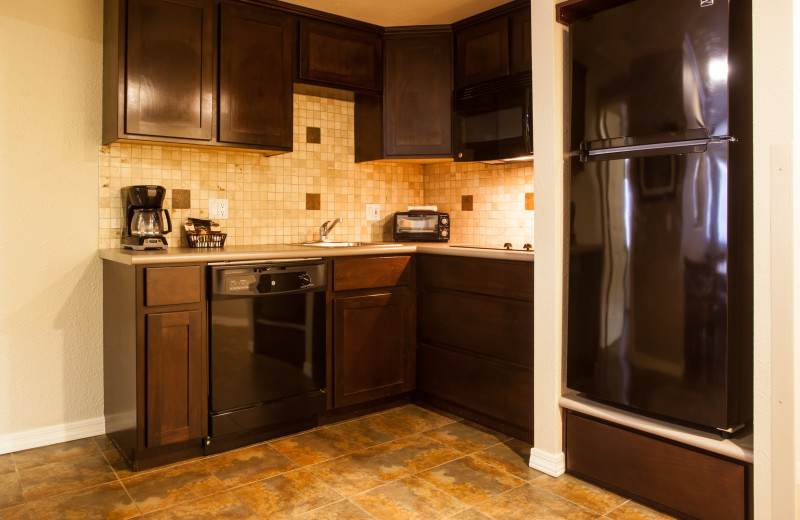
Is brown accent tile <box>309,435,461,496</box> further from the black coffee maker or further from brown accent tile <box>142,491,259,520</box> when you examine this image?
the black coffee maker

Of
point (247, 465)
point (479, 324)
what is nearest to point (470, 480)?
point (479, 324)

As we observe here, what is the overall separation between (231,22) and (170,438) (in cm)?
196

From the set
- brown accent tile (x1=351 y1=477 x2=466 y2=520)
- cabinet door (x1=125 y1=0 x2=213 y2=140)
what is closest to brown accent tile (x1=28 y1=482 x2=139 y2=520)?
brown accent tile (x1=351 y1=477 x2=466 y2=520)

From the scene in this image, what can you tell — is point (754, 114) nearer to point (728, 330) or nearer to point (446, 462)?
point (728, 330)

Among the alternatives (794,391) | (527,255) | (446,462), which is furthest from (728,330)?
(446,462)

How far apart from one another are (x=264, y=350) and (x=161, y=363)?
0.45 metres

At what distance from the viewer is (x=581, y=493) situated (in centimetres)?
223

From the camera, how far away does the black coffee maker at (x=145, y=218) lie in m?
2.78

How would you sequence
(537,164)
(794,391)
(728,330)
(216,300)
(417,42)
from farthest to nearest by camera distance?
(417,42) < (216,300) < (537,164) < (728,330) < (794,391)

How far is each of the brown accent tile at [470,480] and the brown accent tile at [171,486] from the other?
85cm

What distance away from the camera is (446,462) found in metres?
2.54

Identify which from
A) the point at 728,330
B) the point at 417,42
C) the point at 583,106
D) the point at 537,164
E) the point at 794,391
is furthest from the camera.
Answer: the point at 417,42

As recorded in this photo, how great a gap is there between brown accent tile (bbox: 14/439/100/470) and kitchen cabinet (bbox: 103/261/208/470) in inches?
7.9

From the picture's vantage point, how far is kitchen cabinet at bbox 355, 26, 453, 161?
136 inches
